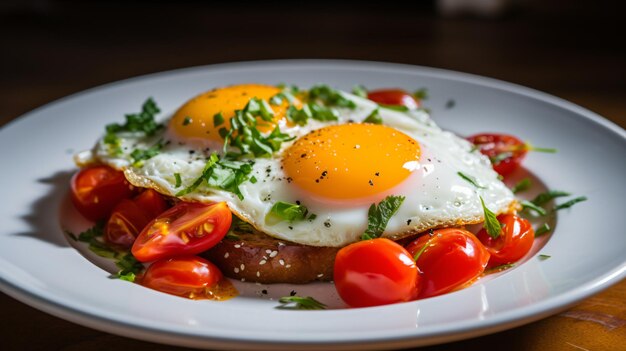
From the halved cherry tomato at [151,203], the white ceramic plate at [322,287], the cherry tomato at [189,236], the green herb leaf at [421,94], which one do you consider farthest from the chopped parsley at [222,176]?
the green herb leaf at [421,94]

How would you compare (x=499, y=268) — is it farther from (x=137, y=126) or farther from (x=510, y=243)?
(x=137, y=126)

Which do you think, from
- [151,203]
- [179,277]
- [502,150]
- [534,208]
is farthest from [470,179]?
[151,203]

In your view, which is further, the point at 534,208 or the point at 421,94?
the point at 421,94

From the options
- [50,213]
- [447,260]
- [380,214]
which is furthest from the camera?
[50,213]

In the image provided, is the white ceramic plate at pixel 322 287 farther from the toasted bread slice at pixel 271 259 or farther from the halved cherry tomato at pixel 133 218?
the halved cherry tomato at pixel 133 218

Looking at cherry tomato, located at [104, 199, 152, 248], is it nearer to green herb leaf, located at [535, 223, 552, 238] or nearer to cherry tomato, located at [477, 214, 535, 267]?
cherry tomato, located at [477, 214, 535, 267]

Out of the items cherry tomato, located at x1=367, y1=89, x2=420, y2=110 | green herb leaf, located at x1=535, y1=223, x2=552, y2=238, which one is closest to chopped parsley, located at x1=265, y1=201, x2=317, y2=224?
green herb leaf, located at x1=535, y1=223, x2=552, y2=238
